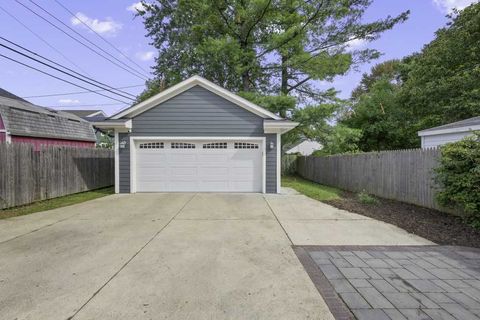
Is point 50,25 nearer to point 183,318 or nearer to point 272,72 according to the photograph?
point 272,72

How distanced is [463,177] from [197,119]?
326 inches

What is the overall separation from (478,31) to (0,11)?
21.3 meters

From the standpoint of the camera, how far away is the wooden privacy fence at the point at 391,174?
24.9ft

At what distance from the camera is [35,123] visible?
16.4 meters

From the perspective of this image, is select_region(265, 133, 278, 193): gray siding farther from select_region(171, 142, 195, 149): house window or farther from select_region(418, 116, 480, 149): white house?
select_region(418, 116, 480, 149): white house

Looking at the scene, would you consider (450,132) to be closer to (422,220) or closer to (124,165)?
(422,220)

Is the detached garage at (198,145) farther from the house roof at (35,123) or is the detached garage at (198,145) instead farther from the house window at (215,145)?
the house roof at (35,123)

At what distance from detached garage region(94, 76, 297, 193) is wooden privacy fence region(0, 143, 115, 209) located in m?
1.72

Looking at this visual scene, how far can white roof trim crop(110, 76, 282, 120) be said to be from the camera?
10945mm

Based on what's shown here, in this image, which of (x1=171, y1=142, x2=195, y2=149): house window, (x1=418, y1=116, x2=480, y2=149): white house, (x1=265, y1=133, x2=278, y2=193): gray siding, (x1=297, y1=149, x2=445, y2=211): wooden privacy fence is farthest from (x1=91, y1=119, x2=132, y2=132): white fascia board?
(x1=418, y1=116, x2=480, y2=149): white house

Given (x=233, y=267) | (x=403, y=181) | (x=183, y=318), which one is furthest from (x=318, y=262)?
(x=403, y=181)

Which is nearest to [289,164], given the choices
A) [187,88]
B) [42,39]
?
[187,88]

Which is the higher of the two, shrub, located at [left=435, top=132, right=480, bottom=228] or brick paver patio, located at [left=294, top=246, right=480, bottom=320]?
shrub, located at [left=435, top=132, right=480, bottom=228]

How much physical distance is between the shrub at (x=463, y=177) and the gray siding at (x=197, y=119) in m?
6.20
